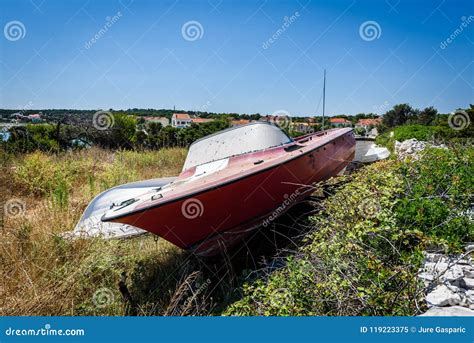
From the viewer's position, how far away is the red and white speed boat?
349 centimetres

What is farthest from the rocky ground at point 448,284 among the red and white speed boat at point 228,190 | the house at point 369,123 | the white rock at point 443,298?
the house at point 369,123

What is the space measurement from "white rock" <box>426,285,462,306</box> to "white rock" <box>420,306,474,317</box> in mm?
33

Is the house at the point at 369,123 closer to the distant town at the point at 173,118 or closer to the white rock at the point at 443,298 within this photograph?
the distant town at the point at 173,118

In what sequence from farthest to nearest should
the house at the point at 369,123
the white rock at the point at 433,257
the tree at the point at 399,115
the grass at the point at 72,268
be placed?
the house at the point at 369,123
the tree at the point at 399,115
the grass at the point at 72,268
the white rock at the point at 433,257

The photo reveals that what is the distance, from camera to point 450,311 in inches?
86.5

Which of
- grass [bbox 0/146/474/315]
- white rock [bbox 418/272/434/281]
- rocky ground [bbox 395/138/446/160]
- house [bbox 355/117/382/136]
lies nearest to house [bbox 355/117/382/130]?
house [bbox 355/117/382/136]

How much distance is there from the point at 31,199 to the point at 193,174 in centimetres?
310

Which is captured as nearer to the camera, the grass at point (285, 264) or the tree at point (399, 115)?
the grass at point (285, 264)

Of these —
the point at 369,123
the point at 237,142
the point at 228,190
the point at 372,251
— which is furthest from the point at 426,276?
the point at 369,123

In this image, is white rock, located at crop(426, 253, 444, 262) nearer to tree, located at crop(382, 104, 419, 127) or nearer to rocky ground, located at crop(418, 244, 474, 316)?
rocky ground, located at crop(418, 244, 474, 316)

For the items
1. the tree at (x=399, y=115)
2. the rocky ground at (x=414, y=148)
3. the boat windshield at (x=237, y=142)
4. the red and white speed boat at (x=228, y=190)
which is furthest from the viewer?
the tree at (x=399, y=115)

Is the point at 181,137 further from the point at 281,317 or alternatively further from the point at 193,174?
the point at 281,317

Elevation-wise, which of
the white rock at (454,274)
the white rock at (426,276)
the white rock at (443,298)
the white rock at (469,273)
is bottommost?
the white rock at (443,298)

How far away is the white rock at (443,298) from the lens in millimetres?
2256
